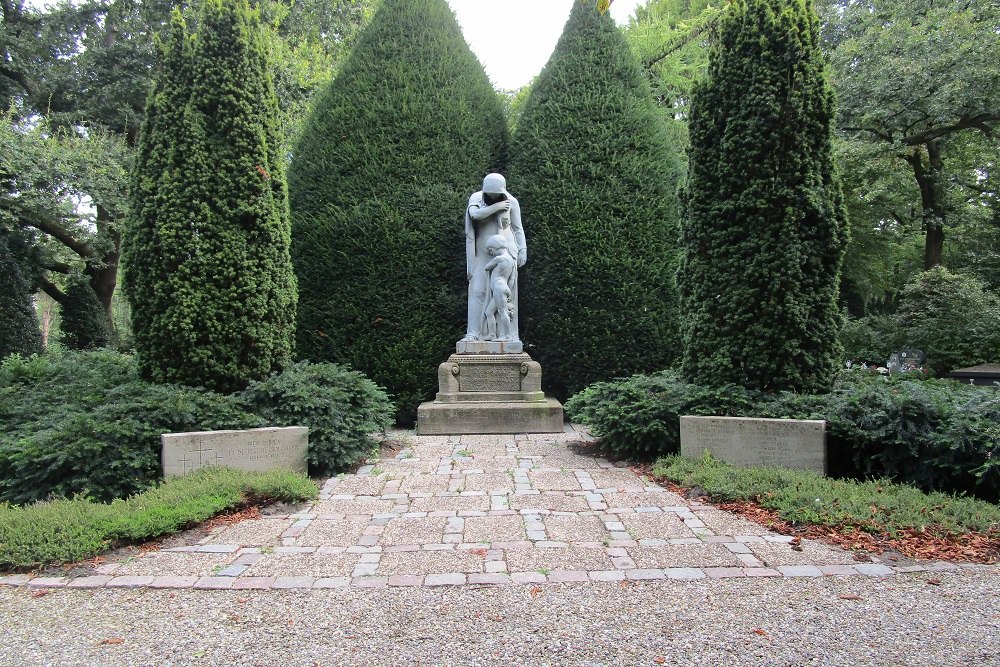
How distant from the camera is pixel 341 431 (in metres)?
5.74

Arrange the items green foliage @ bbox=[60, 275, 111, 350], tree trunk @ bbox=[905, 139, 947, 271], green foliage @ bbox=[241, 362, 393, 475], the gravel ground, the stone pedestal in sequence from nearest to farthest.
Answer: the gravel ground → green foliage @ bbox=[241, 362, 393, 475] → the stone pedestal → tree trunk @ bbox=[905, 139, 947, 271] → green foliage @ bbox=[60, 275, 111, 350]

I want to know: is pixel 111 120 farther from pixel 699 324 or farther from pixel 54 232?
pixel 699 324

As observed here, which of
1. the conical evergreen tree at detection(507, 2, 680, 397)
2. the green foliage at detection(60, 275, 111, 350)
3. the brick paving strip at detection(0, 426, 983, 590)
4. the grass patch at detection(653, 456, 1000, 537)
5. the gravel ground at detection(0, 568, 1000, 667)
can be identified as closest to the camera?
the gravel ground at detection(0, 568, 1000, 667)

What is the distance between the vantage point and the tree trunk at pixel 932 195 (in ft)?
46.6

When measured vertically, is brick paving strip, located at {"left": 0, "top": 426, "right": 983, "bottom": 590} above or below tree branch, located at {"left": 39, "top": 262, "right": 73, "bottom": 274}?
below

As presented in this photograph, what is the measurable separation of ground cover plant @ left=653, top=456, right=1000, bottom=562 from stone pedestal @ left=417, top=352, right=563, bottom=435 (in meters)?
2.89

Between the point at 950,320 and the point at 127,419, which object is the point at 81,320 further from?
the point at 950,320

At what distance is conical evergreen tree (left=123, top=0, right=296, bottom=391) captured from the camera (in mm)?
5820

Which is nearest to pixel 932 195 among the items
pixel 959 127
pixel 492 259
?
pixel 959 127

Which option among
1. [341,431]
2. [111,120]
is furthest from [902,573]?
[111,120]

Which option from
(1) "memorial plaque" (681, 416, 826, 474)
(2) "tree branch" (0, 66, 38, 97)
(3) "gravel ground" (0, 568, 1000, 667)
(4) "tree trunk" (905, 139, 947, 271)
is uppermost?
(2) "tree branch" (0, 66, 38, 97)

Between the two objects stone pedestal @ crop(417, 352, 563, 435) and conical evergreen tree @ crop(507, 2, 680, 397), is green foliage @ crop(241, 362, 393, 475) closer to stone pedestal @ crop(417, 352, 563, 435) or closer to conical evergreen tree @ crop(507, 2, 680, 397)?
stone pedestal @ crop(417, 352, 563, 435)

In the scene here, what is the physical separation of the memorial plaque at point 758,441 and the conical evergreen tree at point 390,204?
4400 mm

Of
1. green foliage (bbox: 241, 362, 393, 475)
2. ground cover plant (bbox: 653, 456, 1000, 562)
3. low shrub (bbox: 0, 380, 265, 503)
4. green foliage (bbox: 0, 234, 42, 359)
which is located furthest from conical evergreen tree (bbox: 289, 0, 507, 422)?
green foliage (bbox: 0, 234, 42, 359)
